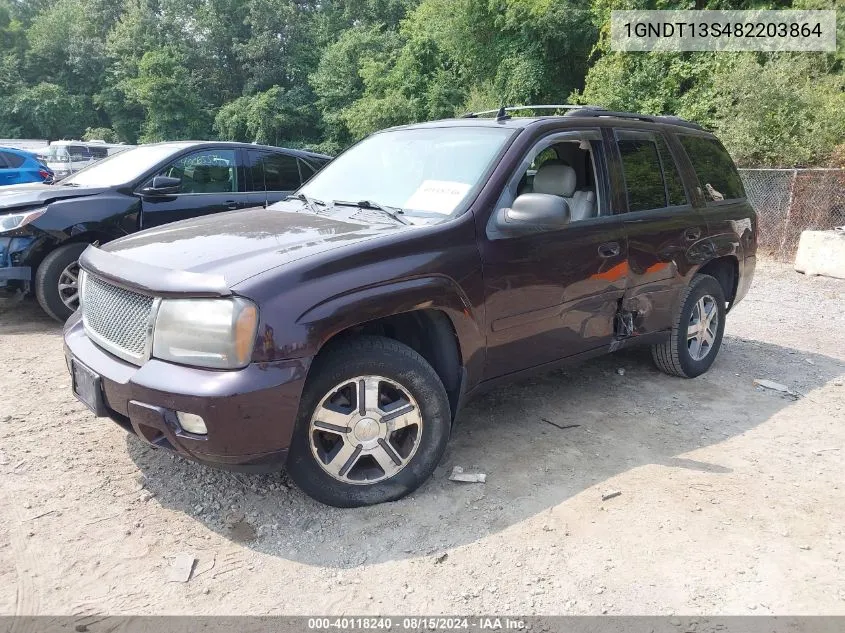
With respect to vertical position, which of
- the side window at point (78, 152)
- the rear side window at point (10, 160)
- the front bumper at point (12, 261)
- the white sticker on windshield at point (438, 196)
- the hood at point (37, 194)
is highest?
the side window at point (78, 152)

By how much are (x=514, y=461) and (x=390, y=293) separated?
4.31 ft

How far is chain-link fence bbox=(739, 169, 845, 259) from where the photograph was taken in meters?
10.4

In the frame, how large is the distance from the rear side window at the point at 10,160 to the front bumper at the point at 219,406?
12.7m

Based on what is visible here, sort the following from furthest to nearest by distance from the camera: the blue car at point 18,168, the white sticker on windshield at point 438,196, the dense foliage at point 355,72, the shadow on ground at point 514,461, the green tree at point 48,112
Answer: the green tree at point 48,112 < the dense foliage at point 355,72 < the blue car at point 18,168 < the white sticker on windshield at point 438,196 < the shadow on ground at point 514,461

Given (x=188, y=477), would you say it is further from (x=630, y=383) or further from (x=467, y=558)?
(x=630, y=383)

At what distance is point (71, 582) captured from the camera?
8.22ft

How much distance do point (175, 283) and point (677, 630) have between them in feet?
7.68

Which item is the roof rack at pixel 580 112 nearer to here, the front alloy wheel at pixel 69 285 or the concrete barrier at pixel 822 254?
the front alloy wheel at pixel 69 285

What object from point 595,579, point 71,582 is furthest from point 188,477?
point 595,579

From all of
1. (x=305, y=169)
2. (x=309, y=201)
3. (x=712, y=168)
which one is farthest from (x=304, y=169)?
(x=712, y=168)

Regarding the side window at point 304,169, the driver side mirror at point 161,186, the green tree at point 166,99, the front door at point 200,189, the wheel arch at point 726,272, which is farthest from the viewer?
the green tree at point 166,99

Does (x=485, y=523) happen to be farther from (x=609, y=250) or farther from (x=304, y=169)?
(x=304, y=169)

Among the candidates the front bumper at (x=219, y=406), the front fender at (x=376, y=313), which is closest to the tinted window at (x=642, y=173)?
the front fender at (x=376, y=313)

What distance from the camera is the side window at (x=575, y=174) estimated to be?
395 cm
